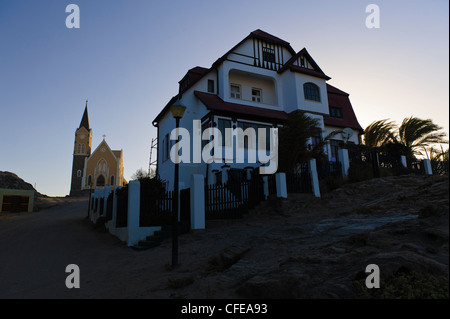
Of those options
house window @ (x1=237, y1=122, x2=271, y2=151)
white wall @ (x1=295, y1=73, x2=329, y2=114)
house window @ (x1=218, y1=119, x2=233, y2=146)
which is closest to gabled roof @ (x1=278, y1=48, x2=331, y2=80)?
white wall @ (x1=295, y1=73, x2=329, y2=114)

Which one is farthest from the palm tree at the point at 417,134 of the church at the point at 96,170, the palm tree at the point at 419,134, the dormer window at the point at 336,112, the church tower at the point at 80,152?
the church tower at the point at 80,152

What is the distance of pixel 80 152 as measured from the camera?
188 ft

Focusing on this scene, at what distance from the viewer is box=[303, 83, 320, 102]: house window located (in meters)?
20.5

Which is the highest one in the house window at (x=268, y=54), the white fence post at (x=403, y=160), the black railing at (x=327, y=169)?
the house window at (x=268, y=54)

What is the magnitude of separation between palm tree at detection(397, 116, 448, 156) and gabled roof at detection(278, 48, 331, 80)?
680 centimetres

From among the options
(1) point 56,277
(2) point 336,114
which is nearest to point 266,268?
(1) point 56,277

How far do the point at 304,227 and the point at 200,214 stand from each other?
3.81 m

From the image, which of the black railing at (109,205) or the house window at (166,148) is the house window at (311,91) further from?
the black railing at (109,205)

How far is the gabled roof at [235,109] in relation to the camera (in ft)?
55.4

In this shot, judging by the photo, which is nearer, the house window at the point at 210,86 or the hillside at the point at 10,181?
the house window at the point at 210,86

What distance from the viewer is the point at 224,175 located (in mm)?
15516

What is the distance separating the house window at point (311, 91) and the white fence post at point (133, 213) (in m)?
14.6

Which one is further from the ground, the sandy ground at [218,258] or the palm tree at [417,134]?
the palm tree at [417,134]
